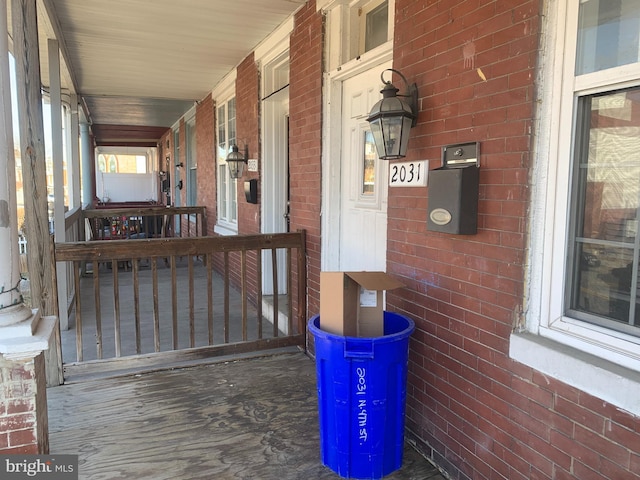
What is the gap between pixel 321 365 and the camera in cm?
219

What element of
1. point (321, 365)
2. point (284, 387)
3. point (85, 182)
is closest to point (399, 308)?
point (321, 365)

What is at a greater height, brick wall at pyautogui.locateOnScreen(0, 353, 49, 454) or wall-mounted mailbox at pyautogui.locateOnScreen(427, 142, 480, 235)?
wall-mounted mailbox at pyautogui.locateOnScreen(427, 142, 480, 235)

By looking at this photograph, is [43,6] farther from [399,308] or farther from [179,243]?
[399,308]

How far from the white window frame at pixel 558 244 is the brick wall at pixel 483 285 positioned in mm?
46

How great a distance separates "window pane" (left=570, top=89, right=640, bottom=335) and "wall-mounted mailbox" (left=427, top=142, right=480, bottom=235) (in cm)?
43

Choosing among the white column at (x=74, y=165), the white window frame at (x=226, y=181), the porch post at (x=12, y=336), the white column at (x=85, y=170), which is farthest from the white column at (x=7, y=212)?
the white column at (x=85, y=170)

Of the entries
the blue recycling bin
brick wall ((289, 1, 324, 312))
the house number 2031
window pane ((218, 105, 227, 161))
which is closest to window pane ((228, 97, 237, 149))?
window pane ((218, 105, 227, 161))

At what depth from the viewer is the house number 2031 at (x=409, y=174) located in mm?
2414

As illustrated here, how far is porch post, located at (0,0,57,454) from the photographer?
1.94m

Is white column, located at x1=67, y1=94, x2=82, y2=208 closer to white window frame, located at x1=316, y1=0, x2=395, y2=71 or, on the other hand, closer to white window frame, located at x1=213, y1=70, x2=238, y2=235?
white window frame, located at x1=213, y1=70, x2=238, y2=235

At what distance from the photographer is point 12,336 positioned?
1.96 metres

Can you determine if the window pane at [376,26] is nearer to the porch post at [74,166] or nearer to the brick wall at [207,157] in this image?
the brick wall at [207,157]

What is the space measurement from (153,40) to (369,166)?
2957 mm

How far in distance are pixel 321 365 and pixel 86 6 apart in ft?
11.8
